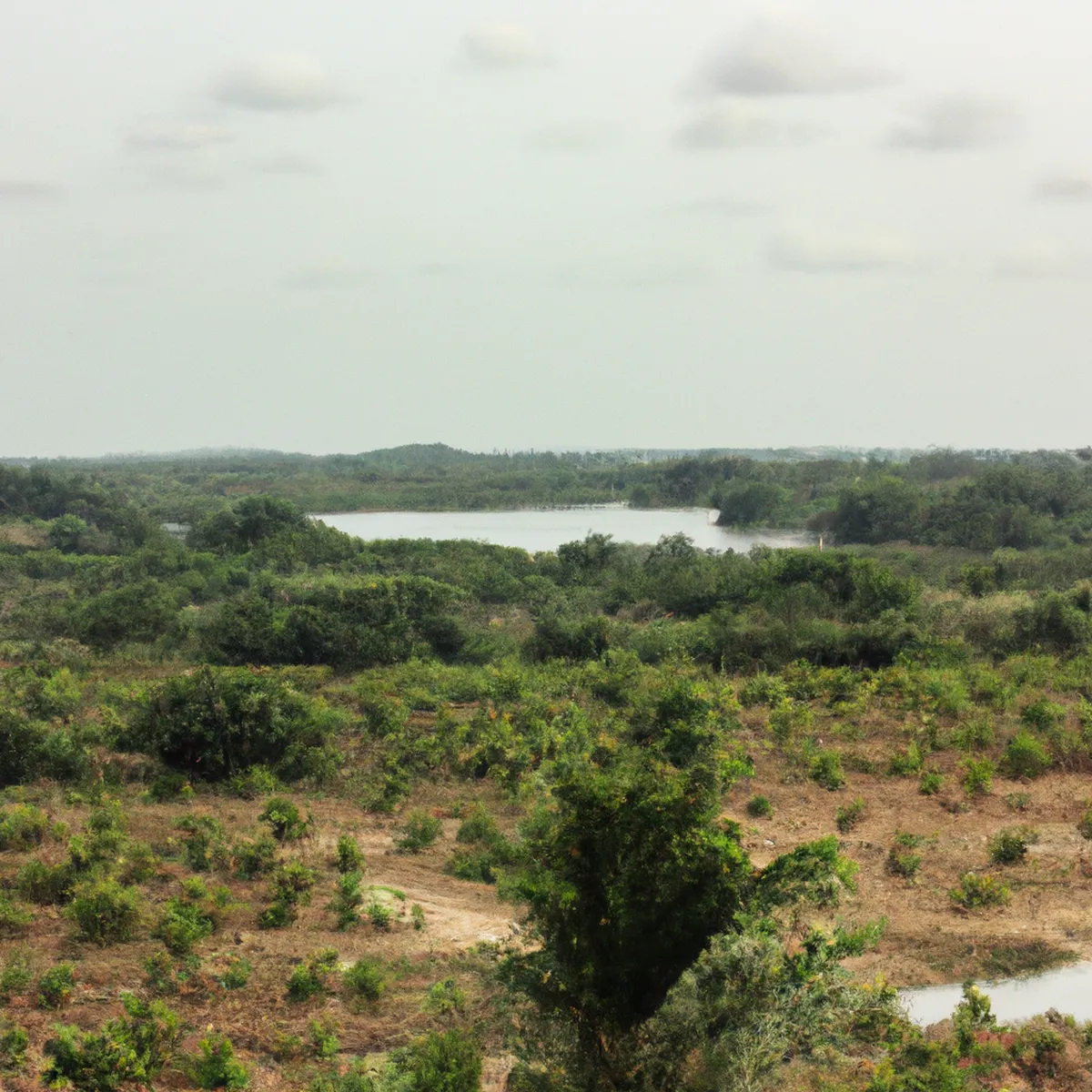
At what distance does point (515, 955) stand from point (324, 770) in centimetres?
623

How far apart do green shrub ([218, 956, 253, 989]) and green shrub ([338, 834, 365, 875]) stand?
1.96m

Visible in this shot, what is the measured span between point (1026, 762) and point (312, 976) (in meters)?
8.74

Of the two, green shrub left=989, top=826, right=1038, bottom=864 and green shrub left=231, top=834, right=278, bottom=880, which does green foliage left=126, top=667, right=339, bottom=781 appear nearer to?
green shrub left=231, top=834, right=278, bottom=880

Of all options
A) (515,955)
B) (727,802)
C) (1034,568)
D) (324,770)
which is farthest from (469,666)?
(1034,568)

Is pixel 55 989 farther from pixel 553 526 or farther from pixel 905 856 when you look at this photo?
pixel 553 526

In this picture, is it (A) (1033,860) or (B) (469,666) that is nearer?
(A) (1033,860)

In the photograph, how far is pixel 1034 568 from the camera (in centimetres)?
2842

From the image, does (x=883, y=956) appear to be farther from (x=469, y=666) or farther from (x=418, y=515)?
(x=418, y=515)

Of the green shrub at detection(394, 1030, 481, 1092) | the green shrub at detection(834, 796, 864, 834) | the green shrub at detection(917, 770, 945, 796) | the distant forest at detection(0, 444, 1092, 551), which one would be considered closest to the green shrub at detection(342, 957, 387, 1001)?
the green shrub at detection(394, 1030, 481, 1092)

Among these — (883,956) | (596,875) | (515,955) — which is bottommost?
(883,956)

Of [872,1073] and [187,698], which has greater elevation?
[187,698]

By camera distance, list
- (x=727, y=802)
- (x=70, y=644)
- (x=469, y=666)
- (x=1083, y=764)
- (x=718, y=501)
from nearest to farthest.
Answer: (x=727, y=802) < (x=1083, y=764) < (x=469, y=666) < (x=70, y=644) < (x=718, y=501)

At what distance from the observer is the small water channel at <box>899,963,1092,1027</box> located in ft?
25.8

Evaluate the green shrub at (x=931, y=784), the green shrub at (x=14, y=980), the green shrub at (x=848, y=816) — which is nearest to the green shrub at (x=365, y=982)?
the green shrub at (x=14, y=980)
